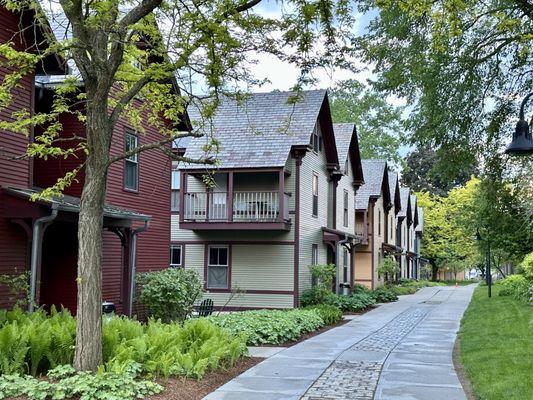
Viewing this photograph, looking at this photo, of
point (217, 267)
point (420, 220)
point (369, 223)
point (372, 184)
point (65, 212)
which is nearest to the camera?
point (65, 212)

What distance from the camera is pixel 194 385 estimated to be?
860 centimetres

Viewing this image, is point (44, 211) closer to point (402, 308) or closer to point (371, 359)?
point (371, 359)

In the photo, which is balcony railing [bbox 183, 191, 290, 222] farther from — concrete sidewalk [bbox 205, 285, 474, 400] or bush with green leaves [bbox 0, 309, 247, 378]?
bush with green leaves [bbox 0, 309, 247, 378]

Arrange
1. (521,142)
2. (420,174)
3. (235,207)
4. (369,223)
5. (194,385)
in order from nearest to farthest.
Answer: (521,142)
(194,385)
(235,207)
(369,223)
(420,174)

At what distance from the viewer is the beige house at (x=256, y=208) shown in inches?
890

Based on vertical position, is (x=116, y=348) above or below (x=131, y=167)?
below

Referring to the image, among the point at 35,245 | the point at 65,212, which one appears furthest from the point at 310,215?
the point at 35,245

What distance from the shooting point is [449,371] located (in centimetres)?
1033

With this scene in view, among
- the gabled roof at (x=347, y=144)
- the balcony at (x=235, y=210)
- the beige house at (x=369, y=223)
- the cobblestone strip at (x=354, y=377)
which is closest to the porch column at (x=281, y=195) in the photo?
the balcony at (x=235, y=210)

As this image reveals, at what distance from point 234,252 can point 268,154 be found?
14.2ft

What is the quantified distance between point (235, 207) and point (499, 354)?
44.3ft

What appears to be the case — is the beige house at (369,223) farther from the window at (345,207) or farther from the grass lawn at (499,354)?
the grass lawn at (499,354)

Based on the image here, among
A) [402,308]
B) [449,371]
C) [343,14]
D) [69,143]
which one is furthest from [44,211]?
[402,308]

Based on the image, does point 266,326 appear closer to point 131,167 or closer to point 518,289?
point 131,167
